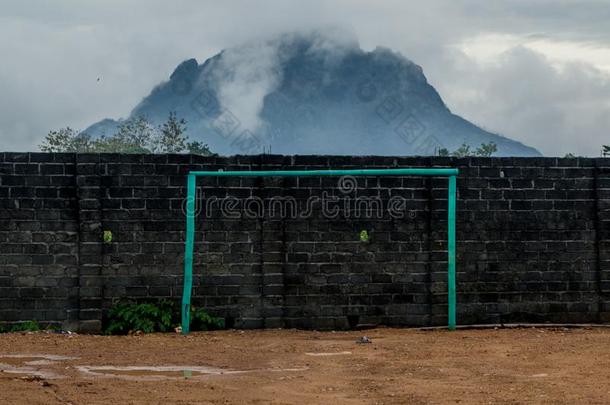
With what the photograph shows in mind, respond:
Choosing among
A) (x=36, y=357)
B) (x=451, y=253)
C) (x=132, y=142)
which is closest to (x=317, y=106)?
(x=132, y=142)

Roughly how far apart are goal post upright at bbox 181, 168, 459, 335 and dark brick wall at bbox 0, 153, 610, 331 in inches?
6.1

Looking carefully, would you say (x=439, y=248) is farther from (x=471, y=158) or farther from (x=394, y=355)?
(x=394, y=355)

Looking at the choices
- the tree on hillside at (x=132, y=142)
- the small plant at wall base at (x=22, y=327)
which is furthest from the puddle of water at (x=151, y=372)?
the tree on hillside at (x=132, y=142)

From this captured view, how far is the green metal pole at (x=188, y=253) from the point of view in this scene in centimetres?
1134

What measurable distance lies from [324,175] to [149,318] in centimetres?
275

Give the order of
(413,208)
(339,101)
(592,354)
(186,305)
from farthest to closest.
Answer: (339,101), (413,208), (186,305), (592,354)

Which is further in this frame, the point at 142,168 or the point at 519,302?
the point at 519,302

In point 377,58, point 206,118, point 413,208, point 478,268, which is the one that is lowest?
point 478,268

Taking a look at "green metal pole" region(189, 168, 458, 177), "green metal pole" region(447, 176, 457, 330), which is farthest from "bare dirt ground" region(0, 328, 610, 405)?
"green metal pole" region(189, 168, 458, 177)

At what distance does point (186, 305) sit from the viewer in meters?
Result: 11.3

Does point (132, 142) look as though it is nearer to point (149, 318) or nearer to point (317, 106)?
point (149, 318)

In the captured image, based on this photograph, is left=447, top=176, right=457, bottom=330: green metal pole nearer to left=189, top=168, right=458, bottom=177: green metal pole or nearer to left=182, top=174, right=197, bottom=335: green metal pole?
left=189, top=168, right=458, bottom=177: green metal pole

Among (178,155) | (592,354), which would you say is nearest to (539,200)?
(592,354)

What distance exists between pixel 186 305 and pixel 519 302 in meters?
4.32
